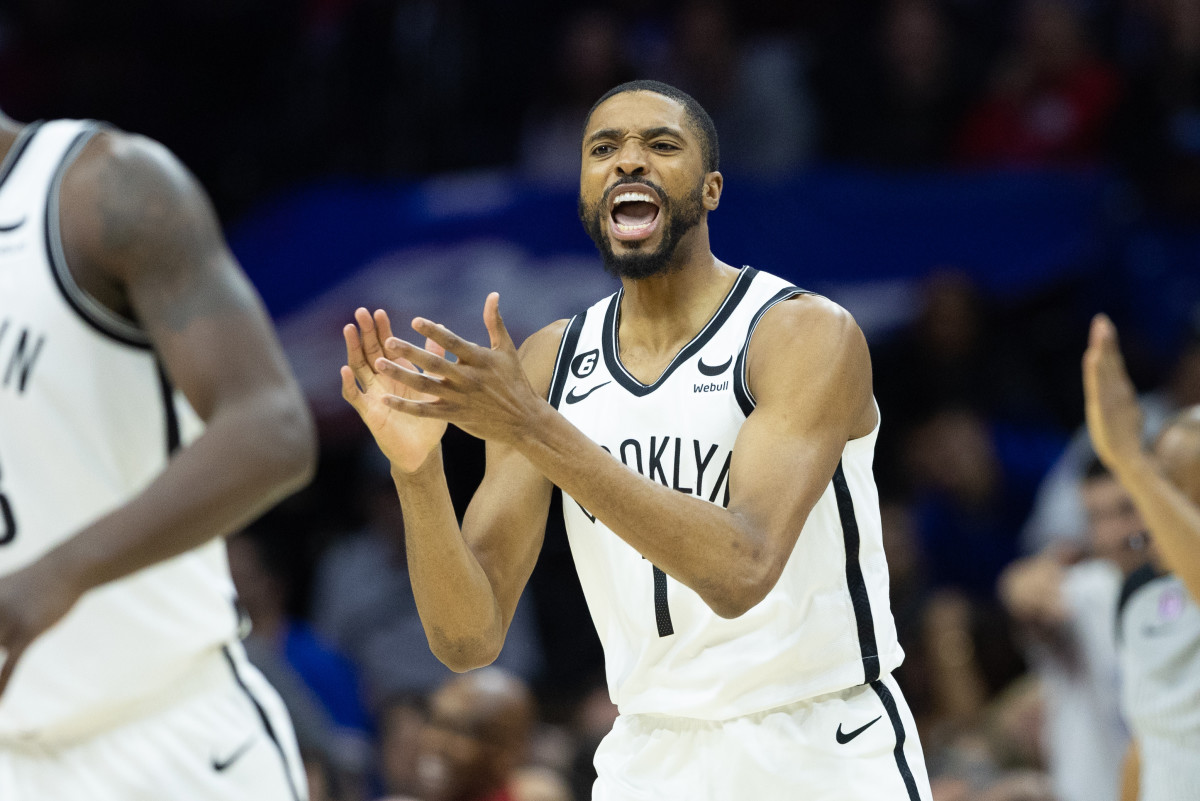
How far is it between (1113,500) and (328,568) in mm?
4613

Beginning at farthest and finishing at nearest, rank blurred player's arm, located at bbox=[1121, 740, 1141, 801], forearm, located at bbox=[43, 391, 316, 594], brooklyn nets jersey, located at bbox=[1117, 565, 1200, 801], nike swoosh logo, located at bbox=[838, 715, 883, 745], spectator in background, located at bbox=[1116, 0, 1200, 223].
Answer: spectator in background, located at bbox=[1116, 0, 1200, 223] → blurred player's arm, located at bbox=[1121, 740, 1141, 801] → brooklyn nets jersey, located at bbox=[1117, 565, 1200, 801] → nike swoosh logo, located at bbox=[838, 715, 883, 745] → forearm, located at bbox=[43, 391, 316, 594]

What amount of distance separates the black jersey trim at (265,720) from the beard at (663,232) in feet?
3.81

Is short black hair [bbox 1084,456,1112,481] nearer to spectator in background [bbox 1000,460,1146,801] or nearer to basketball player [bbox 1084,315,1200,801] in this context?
spectator in background [bbox 1000,460,1146,801]

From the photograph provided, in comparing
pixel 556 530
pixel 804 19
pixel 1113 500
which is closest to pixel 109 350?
pixel 1113 500

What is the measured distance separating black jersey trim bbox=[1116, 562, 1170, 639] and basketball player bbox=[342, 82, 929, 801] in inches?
75.2

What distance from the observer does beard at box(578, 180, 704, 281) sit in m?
3.53

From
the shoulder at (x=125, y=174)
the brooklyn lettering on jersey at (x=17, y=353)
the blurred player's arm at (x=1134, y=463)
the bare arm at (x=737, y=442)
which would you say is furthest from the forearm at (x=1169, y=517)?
the brooklyn lettering on jersey at (x=17, y=353)

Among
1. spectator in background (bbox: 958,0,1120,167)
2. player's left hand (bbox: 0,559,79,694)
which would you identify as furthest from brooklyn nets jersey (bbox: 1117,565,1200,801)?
spectator in background (bbox: 958,0,1120,167)

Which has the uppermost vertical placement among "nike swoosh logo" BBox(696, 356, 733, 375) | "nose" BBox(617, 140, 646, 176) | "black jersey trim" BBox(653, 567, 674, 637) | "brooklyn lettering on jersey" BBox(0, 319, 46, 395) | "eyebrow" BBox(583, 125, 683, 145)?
"eyebrow" BBox(583, 125, 683, 145)

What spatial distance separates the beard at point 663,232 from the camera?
3525 mm

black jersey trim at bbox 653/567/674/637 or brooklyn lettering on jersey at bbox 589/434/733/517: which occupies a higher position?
brooklyn lettering on jersey at bbox 589/434/733/517

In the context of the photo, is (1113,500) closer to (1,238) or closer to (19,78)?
(1,238)

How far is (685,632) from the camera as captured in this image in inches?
135

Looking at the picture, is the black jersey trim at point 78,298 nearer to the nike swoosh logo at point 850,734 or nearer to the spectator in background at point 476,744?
the nike swoosh logo at point 850,734
